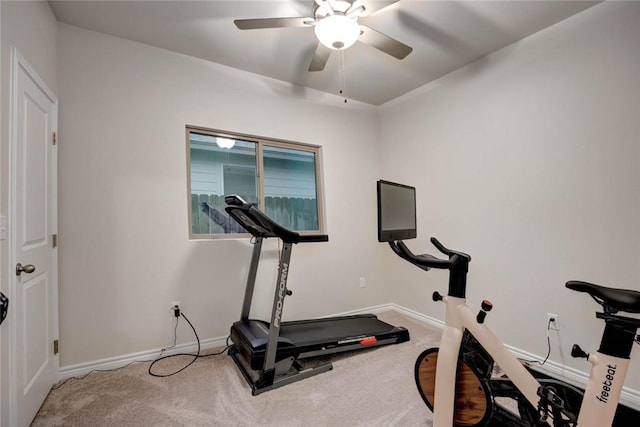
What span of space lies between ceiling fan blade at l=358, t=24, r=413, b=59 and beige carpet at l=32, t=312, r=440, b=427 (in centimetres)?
232

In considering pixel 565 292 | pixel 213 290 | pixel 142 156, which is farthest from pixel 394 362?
pixel 142 156

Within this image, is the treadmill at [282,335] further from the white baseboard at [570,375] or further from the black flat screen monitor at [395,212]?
the white baseboard at [570,375]

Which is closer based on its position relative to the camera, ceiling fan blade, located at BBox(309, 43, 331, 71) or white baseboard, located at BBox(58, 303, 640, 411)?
white baseboard, located at BBox(58, 303, 640, 411)

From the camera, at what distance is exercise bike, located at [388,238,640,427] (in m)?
1.12

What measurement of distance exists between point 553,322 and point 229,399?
2390 mm

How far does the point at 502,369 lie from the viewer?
137cm

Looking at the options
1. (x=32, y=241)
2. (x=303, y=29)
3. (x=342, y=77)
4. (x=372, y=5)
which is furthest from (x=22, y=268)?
(x=342, y=77)

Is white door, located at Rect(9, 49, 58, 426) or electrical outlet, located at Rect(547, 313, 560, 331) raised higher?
white door, located at Rect(9, 49, 58, 426)

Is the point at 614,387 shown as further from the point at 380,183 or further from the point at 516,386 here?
the point at 380,183

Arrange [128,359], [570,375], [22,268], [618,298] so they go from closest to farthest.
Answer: [618,298] < [22,268] < [570,375] < [128,359]

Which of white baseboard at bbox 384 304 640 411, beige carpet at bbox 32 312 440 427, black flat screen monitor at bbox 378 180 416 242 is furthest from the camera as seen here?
white baseboard at bbox 384 304 640 411

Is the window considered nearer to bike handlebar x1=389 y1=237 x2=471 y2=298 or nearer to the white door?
the white door

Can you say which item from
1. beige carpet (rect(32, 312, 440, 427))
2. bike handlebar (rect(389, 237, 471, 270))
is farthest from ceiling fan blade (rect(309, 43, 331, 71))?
beige carpet (rect(32, 312, 440, 427))

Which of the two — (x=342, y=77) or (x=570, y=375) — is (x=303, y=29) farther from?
(x=570, y=375)
